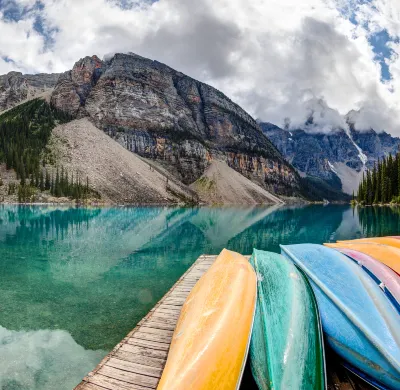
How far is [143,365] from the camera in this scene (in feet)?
17.0

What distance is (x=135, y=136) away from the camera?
6053 inches

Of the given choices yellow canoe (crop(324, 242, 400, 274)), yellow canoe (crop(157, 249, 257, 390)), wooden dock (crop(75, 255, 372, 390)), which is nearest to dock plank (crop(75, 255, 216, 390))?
wooden dock (crop(75, 255, 372, 390))

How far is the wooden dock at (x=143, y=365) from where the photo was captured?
462cm

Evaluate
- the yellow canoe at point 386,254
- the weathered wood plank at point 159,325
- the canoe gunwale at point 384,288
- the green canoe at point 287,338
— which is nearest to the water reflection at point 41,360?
the weathered wood plank at point 159,325

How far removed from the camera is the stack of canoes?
13.0ft

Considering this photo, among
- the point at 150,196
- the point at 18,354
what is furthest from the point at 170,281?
the point at 150,196

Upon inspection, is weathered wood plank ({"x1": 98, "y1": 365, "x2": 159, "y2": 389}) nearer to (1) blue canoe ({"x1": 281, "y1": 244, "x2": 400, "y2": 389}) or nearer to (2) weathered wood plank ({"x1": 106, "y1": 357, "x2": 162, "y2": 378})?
(2) weathered wood plank ({"x1": 106, "y1": 357, "x2": 162, "y2": 378})

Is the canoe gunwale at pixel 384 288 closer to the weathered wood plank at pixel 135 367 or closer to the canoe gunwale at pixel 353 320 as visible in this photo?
the canoe gunwale at pixel 353 320

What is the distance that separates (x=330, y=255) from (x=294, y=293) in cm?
278

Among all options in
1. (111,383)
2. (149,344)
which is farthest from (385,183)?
(111,383)

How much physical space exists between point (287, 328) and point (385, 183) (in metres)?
82.4

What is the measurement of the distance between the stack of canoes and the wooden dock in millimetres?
320

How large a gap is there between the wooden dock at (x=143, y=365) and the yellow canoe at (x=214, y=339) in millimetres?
690

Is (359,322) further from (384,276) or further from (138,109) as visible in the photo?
(138,109)
